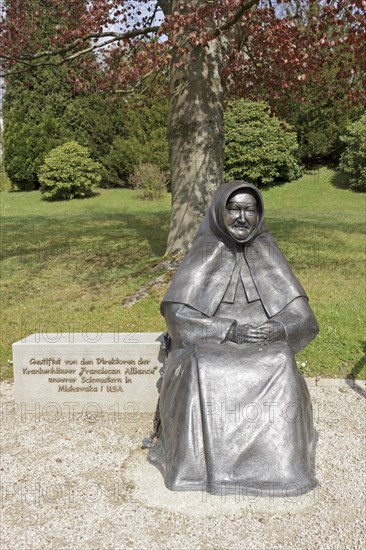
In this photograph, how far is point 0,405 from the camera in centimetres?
544

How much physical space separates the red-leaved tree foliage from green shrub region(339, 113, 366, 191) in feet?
39.9

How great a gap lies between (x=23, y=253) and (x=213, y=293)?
28.2 feet

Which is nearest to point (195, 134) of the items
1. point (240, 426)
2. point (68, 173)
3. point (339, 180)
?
point (240, 426)

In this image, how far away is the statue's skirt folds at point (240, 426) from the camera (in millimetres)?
3418

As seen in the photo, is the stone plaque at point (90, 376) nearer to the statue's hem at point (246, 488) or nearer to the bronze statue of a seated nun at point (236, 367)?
the bronze statue of a seated nun at point (236, 367)

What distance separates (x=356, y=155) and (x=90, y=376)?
19.5 metres

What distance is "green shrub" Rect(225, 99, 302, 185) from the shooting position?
72.7 ft

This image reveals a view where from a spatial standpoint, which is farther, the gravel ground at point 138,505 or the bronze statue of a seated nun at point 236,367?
the bronze statue of a seated nun at point 236,367

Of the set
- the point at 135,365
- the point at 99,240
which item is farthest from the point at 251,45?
the point at 135,365

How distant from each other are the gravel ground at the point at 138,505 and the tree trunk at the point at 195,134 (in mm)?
4884

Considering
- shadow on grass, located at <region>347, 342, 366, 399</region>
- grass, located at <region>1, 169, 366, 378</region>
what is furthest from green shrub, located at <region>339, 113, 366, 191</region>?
shadow on grass, located at <region>347, 342, 366, 399</region>

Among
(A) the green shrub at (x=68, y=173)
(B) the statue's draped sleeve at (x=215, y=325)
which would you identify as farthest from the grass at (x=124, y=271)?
(A) the green shrub at (x=68, y=173)

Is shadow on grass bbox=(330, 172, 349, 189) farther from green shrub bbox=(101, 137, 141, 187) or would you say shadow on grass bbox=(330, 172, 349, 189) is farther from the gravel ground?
the gravel ground

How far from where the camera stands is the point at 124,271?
10.1 m
